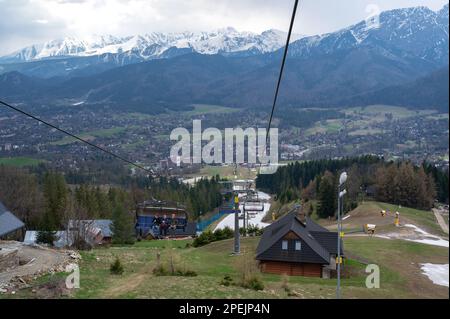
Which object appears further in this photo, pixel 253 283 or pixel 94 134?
pixel 94 134

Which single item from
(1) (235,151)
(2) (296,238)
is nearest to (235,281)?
(2) (296,238)

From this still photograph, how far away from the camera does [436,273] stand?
68.2 ft

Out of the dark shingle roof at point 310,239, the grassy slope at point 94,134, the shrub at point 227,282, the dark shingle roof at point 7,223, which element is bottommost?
the dark shingle roof at point 310,239

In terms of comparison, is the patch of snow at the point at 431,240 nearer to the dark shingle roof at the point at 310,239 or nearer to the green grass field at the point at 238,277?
the green grass field at the point at 238,277

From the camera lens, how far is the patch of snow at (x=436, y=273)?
61.7 feet

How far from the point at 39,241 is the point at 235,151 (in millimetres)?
95207

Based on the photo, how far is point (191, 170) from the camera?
11356 cm

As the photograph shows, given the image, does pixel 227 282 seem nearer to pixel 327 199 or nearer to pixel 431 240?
pixel 431 240

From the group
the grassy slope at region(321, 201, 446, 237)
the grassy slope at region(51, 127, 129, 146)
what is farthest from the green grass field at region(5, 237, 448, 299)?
the grassy slope at region(51, 127, 129, 146)

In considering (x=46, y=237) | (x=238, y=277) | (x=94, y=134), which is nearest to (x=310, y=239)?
(x=238, y=277)

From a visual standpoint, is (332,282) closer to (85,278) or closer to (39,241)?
(85,278)

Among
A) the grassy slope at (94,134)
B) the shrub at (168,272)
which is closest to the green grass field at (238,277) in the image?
the shrub at (168,272)

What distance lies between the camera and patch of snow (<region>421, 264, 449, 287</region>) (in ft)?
61.7
